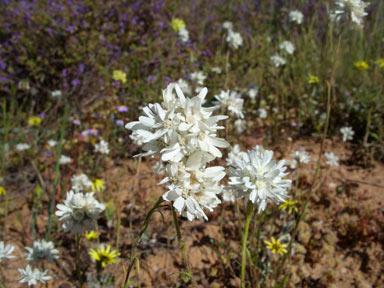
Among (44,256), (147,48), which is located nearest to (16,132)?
(147,48)

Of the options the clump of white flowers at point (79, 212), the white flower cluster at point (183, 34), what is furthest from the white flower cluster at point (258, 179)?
the white flower cluster at point (183, 34)

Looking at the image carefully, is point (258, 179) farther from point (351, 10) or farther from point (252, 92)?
point (252, 92)

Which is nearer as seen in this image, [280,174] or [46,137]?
[280,174]

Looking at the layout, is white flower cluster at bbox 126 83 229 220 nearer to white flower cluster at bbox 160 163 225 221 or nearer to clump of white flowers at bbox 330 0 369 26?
white flower cluster at bbox 160 163 225 221

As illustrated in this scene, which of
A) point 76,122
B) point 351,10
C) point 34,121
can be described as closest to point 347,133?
point 351,10

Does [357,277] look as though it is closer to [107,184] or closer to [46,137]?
[107,184]

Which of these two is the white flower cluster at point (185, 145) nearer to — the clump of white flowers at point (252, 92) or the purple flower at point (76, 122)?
the purple flower at point (76, 122)

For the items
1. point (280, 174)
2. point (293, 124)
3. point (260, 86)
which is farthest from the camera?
point (260, 86)
